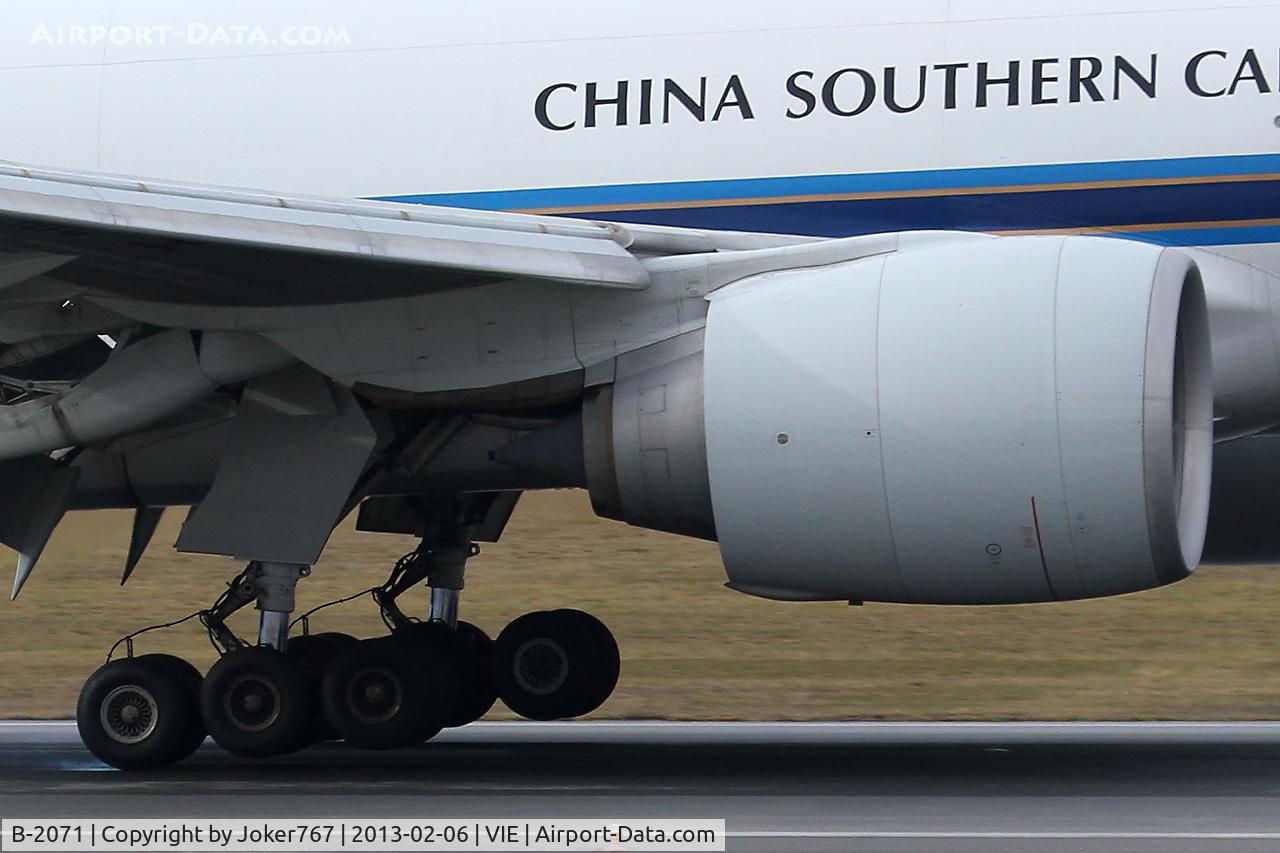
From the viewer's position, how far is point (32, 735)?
41.8ft

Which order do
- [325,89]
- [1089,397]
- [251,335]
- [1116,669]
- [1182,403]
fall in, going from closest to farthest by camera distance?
[1089,397] < [1182,403] < [251,335] < [325,89] < [1116,669]

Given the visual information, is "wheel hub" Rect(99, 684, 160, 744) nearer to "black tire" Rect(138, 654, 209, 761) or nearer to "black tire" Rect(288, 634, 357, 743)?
"black tire" Rect(138, 654, 209, 761)

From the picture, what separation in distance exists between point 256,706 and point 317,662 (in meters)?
0.78

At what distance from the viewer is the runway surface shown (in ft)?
26.3

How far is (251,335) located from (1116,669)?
7.76 meters

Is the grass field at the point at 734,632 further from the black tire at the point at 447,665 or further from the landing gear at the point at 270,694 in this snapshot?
the landing gear at the point at 270,694

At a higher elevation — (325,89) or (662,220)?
(325,89)

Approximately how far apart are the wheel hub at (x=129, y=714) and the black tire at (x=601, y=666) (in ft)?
8.31

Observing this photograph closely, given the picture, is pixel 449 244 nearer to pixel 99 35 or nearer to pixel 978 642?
pixel 99 35

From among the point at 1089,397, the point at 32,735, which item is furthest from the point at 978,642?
the point at 1089,397

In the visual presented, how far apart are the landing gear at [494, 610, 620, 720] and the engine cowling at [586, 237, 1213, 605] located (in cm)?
→ 313

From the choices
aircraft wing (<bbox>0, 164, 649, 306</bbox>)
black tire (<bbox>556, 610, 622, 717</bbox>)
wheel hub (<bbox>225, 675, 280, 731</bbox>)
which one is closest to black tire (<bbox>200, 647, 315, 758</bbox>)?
wheel hub (<bbox>225, 675, 280, 731</bbox>)

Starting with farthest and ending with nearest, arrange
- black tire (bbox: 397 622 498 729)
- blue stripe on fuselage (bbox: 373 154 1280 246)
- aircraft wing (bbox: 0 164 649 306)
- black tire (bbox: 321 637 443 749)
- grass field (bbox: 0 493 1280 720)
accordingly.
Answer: grass field (bbox: 0 493 1280 720), black tire (bbox: 397 622 498 729), black tire (bbox: 321 637 443 749), blue stripe on fuselage (bbox: 373 154 1280 246), aircraft wing (bbox: 0 164 649 306)

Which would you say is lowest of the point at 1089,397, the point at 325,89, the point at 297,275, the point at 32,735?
the point at 32,735
